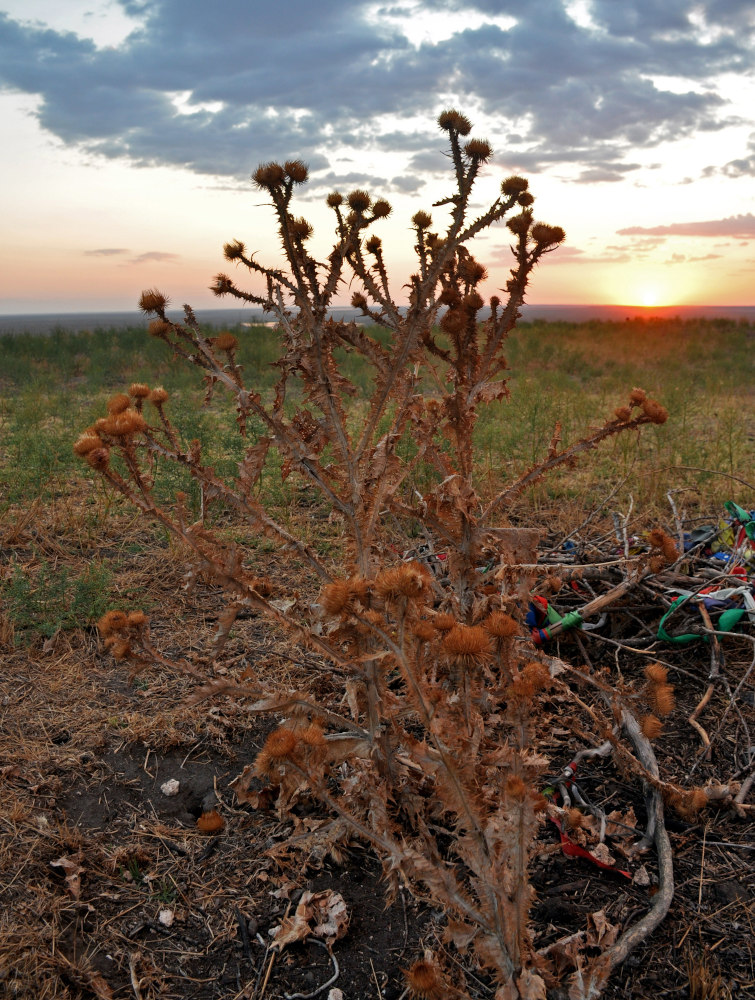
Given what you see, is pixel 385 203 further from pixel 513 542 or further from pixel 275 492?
pixel 275 492

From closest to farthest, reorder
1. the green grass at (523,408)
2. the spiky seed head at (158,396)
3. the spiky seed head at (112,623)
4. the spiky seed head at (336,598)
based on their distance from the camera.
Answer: the spiky seed head at (336,598)
the spiky seed head at (112,623)
the spiky seed head at (158,396)
the green grass at (523,408)

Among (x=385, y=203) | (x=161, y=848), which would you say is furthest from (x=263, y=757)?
(x=385, y=203)

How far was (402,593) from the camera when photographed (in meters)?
1.29

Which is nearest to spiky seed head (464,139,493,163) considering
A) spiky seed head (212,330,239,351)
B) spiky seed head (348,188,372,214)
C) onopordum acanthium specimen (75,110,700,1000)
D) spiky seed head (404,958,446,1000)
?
onopordum acanthium specimen (75,110,700,1000)

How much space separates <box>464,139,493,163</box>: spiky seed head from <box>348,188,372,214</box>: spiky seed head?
0.94ft

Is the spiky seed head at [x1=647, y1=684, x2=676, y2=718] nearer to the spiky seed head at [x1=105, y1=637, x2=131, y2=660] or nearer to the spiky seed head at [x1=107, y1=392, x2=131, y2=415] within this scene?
the spiky seed head at [x1=105, y1=637, x2=131, y2=660]

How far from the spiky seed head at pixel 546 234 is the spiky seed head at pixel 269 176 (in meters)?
0.84

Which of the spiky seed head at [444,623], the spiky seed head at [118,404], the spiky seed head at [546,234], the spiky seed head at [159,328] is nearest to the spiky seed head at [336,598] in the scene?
the spiky seed head at [444,623]

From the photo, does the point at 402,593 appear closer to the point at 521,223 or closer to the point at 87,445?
the point at 87,445

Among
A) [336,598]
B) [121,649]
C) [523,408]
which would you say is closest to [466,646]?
[336,598]

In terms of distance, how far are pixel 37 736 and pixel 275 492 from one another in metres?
2.63

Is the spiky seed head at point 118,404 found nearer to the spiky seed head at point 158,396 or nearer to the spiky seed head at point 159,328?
the spiky seed head at point 158,396

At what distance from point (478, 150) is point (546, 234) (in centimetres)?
42

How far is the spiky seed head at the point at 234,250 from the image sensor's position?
1904mm
